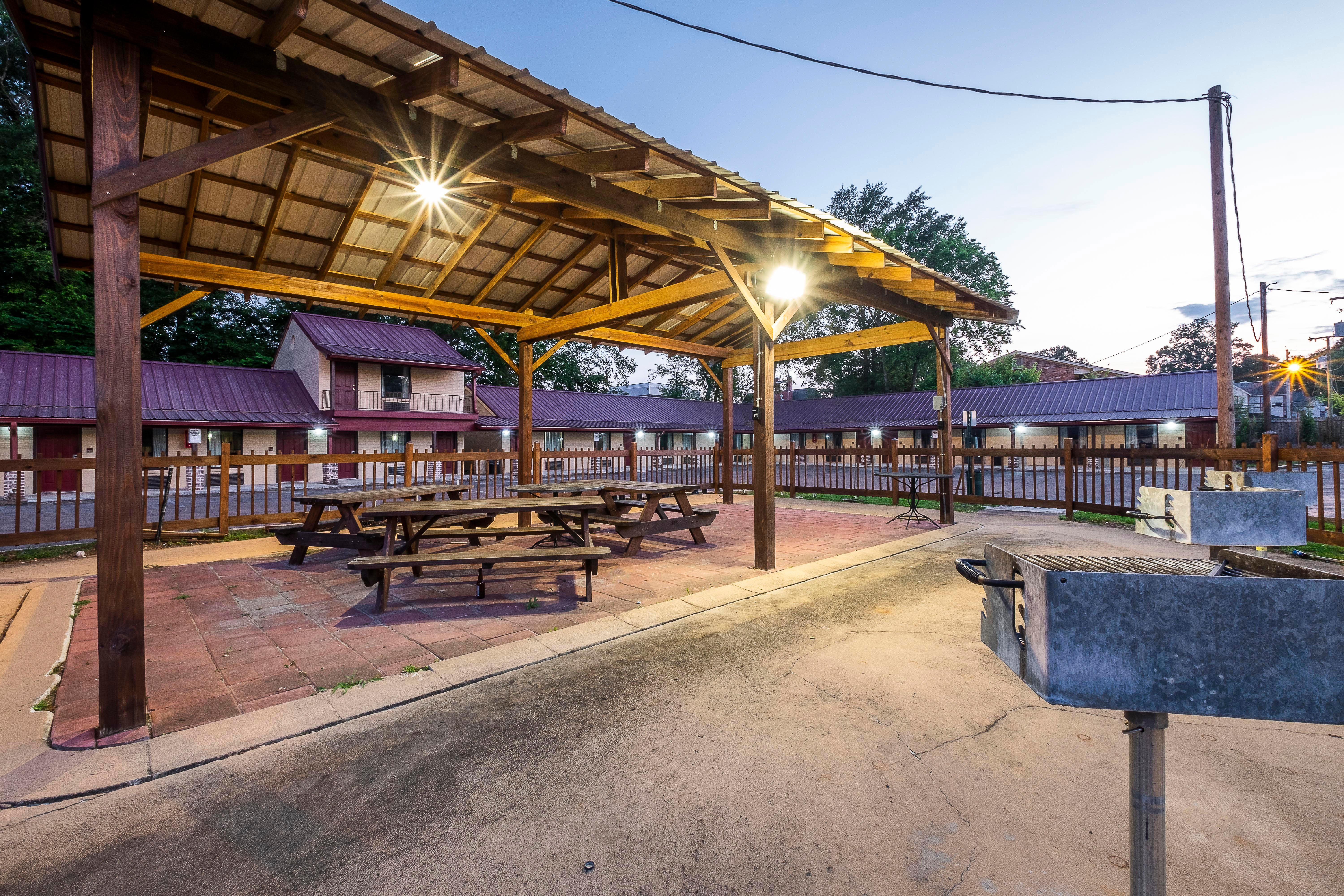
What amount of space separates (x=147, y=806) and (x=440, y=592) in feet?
9.38

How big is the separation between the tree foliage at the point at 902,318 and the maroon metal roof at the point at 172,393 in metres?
29.5

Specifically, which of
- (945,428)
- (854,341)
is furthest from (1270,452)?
(854,341)

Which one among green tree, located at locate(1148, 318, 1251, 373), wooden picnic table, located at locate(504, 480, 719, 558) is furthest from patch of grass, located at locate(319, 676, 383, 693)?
green tree, located at locate(1148, 318, 1251, 373)

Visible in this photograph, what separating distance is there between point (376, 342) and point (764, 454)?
81.4 feet

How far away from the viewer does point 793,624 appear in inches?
161

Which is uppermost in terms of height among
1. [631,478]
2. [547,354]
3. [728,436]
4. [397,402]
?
[397,402]

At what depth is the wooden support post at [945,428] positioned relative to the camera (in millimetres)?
8930

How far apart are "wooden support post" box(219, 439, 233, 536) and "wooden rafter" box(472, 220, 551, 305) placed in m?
3.98

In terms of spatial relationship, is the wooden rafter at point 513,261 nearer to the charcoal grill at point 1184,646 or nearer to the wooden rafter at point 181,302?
the wooden rafter at point 181,302

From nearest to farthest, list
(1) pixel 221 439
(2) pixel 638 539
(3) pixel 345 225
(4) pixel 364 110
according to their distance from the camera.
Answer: (4) pixel 364 110 < (3) pixel 345 225 < (2) pixel 638 539 < (1) pixel 221 439

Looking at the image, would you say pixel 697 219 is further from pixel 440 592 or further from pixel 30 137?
pixel 30 137

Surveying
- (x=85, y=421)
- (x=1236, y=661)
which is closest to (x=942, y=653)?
(x=1236, y=661)

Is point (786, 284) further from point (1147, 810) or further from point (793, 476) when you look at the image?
point (793, 476)

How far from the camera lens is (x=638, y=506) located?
24.0 ft
